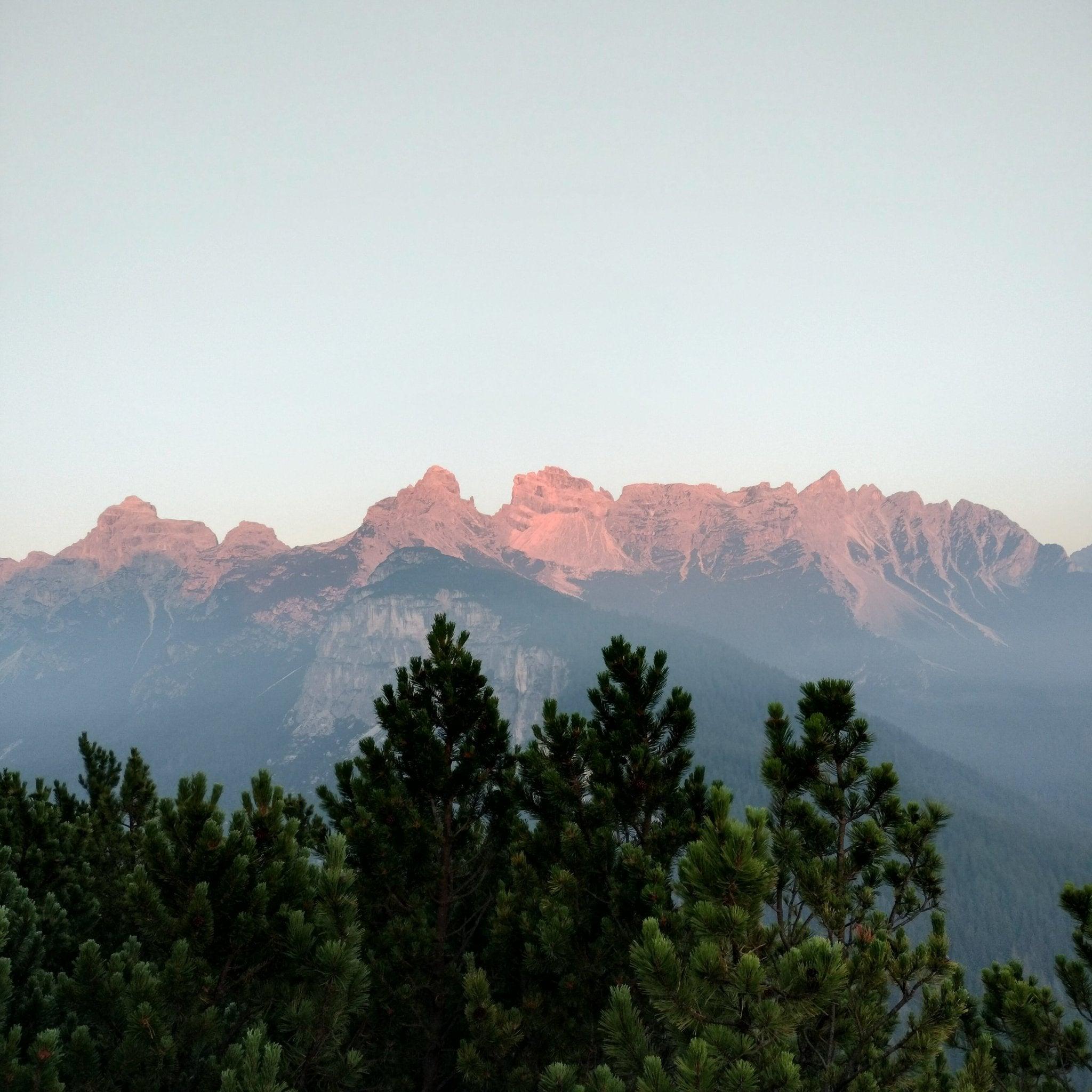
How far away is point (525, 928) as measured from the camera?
1577 centimetres

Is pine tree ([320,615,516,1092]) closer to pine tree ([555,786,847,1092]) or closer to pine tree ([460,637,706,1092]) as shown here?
pine tree ([460,637,706,1092])

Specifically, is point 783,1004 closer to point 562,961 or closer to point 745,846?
point 745,846

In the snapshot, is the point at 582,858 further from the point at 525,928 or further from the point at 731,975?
the point at 731,975

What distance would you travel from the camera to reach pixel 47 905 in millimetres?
12336

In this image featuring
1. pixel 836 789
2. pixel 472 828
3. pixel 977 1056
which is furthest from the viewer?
pixel 472 828

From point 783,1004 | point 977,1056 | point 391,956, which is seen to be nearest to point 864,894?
point 977,1056

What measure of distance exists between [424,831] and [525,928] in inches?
136

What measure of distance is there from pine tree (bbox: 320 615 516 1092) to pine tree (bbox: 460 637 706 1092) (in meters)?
1.38

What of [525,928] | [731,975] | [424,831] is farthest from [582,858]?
[731,975]

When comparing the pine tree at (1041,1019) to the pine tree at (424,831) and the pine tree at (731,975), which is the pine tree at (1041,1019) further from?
the pine tree at (424,831)

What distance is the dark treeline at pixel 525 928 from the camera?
7.98 metres

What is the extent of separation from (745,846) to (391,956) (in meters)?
13.7

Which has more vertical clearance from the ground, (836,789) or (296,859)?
(836,789)

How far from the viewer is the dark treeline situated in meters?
7.98
